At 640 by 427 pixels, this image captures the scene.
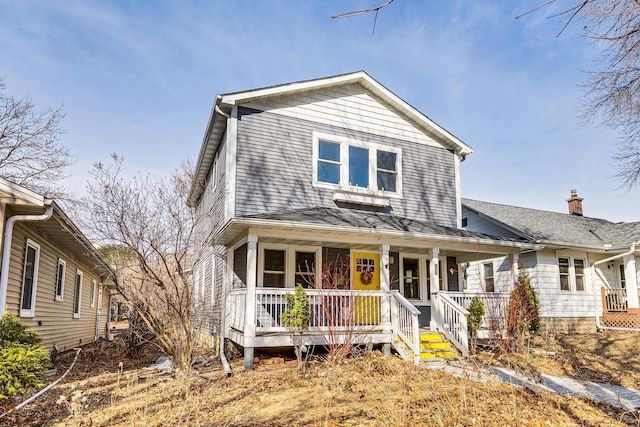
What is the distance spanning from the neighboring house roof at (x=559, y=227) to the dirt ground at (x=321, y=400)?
24.0 feet

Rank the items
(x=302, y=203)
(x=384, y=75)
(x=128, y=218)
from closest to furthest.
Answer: (x=128, y=218) < (x=302, y=203) < (x=384, y=75)

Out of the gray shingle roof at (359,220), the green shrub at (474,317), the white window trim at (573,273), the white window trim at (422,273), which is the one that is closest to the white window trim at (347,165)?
the gray shingle roof at (359,220)

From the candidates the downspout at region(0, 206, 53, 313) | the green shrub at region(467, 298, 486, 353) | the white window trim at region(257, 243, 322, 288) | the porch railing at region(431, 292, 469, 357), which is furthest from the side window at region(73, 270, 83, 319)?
the green shrub at region(467, 298, 486, 353)

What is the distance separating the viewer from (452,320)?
10.5m

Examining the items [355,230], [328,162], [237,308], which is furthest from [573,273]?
[237,308]

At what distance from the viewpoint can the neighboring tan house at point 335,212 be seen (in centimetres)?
984

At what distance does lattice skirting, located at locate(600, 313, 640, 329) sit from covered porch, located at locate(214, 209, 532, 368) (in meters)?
7.08

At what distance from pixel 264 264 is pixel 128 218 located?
339 centimetres

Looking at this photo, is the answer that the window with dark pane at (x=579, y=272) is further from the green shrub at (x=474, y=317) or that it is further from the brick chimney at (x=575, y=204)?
the green shrub at (x=474, y=317)

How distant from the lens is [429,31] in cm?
486

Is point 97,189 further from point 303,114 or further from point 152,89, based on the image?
point 152,89

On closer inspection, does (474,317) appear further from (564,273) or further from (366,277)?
(564,273)

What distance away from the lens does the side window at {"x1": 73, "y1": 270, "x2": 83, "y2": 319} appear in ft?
50.4

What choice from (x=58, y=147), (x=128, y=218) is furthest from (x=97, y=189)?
(x=58, y=147)
